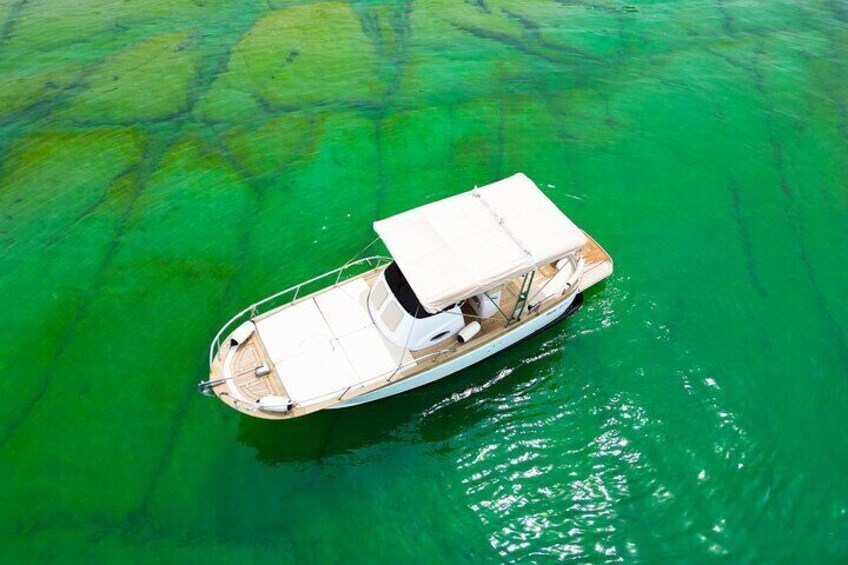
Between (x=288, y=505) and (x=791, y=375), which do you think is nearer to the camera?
(x=288, y=505)

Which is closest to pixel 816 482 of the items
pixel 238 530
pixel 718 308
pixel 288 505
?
pixel 718 308

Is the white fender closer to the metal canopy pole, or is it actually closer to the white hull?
the white hull

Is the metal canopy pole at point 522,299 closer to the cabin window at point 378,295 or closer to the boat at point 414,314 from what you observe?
the boat at point 414,314

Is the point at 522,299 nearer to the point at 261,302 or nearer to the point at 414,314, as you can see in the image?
the point at 414,314

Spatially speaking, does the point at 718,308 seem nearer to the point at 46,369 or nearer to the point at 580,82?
the point at 580,82

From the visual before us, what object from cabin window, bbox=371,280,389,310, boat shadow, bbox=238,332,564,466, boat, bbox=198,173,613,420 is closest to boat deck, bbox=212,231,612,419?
boat, bbox=198,173,613,420

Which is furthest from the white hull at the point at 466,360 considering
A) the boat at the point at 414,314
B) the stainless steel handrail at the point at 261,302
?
the stainless steel handrail at the point at 261,302
